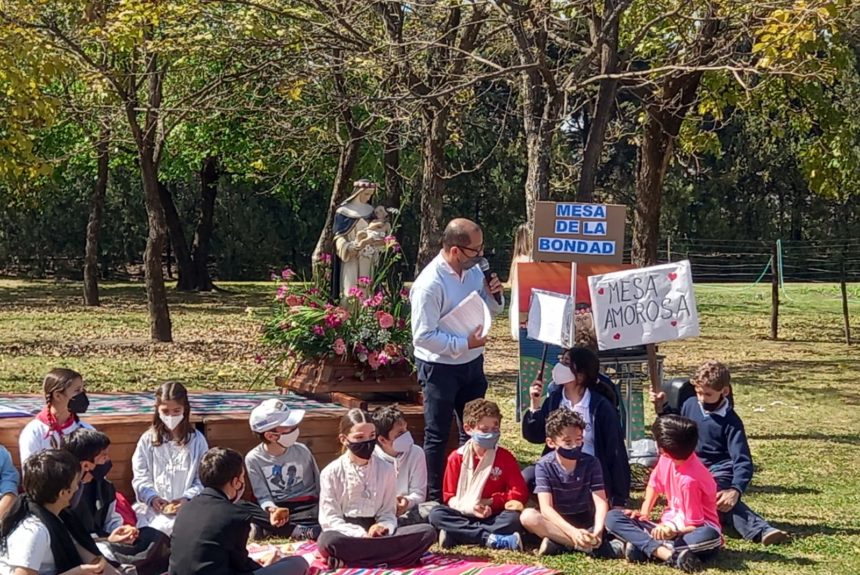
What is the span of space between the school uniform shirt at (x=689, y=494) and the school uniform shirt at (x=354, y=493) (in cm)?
154

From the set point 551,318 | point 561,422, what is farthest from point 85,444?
point 551,318

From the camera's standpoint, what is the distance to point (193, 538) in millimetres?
5164

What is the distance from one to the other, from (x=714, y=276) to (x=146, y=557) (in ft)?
104

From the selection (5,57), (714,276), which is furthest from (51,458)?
(714,276)

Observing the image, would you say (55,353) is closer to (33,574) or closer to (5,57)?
(5,57)

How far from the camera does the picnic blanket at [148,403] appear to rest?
24.5 ft

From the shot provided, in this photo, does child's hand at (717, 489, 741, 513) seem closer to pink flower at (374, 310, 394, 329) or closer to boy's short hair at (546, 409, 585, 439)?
boy's short hair at (546, 409, 585, 439)

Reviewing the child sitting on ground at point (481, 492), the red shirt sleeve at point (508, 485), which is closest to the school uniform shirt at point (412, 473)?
the child sitting on ground at point (481, 492)

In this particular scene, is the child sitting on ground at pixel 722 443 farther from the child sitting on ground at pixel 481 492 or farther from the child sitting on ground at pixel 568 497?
the child sitting on ground at pixel 481 492

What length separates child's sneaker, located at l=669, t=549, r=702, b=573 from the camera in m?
6.26

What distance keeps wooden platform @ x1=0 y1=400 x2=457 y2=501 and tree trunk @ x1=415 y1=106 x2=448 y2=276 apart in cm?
719

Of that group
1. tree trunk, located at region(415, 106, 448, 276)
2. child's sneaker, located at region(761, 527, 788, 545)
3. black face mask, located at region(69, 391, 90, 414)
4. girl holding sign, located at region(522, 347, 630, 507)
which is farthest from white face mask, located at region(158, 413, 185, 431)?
tree trunk, located at region(415, 106, 448, 276)

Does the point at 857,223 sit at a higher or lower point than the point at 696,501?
higher

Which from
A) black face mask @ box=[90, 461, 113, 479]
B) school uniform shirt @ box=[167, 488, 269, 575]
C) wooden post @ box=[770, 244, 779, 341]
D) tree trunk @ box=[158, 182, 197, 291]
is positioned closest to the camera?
school uniform shirt @ box=[167, 488, 269, 575]
